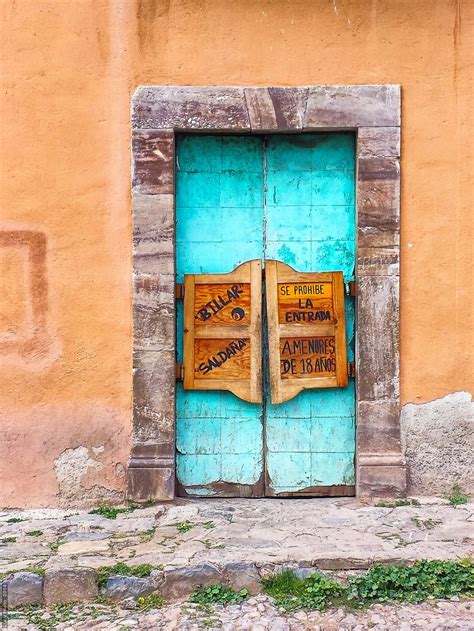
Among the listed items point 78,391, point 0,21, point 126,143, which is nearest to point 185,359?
point 78,391

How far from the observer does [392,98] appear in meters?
4.69

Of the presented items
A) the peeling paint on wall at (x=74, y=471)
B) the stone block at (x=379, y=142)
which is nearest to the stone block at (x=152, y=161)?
the stone block at (x=379, y=142)

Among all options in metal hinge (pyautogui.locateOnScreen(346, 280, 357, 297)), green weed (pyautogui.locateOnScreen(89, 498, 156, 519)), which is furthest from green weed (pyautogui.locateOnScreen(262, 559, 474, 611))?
metal hinge (pyautogui.locateOnScreen(346, 280, 357, 297))

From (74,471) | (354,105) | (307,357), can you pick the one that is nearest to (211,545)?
(74,471)

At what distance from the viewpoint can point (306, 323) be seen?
4.83 meters

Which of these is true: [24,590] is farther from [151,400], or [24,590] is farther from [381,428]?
[381,428]

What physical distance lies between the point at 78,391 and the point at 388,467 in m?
2.00

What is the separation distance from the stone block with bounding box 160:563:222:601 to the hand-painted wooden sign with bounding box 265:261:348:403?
1.55 m

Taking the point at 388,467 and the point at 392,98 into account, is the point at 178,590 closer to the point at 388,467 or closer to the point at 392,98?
the point at 388,467

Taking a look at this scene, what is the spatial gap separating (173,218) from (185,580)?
7.25 ft

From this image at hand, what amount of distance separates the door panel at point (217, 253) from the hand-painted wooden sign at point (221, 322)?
0.30 feet

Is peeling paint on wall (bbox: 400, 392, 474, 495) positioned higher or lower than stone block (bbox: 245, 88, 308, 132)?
lower

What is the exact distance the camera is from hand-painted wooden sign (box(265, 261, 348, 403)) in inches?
189

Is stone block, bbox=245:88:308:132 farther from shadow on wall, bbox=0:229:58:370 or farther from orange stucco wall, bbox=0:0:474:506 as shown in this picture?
shadow on wall, bbox=0:229:58:370
